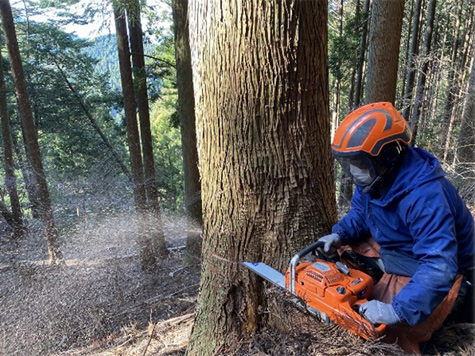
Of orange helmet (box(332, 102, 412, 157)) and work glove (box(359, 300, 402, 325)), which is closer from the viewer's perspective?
work glove (box(359, 300, 402, 325))

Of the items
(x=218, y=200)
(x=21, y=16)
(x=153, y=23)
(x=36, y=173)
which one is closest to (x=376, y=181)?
(x=218, y=200)

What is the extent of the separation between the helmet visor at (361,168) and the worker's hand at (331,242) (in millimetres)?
440

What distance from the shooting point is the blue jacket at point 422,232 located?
5.39 ft

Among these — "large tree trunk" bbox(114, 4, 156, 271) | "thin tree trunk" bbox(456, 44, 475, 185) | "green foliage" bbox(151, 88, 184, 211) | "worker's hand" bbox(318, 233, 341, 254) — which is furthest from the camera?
"green foliage" bbox(151, 88, 184, 211)

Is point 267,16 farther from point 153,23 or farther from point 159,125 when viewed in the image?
point 159,125

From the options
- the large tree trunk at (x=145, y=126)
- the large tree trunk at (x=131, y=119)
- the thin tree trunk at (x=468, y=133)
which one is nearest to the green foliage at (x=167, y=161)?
the large tree trunk at (x=145, y=126)

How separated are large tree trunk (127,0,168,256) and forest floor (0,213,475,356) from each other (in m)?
0.94

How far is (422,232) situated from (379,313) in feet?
1.61

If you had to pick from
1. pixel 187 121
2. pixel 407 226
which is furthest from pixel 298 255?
pixel 187 121

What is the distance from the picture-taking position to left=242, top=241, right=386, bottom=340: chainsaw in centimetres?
183

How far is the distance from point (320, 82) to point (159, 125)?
26.8 meters

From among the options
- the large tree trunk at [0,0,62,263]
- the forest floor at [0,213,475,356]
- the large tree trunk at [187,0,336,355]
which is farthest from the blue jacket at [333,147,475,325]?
the large tree trunk at [0,0,62,263]

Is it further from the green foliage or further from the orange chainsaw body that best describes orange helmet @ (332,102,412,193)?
the green foliage

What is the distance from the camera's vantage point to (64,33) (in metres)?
16.2
